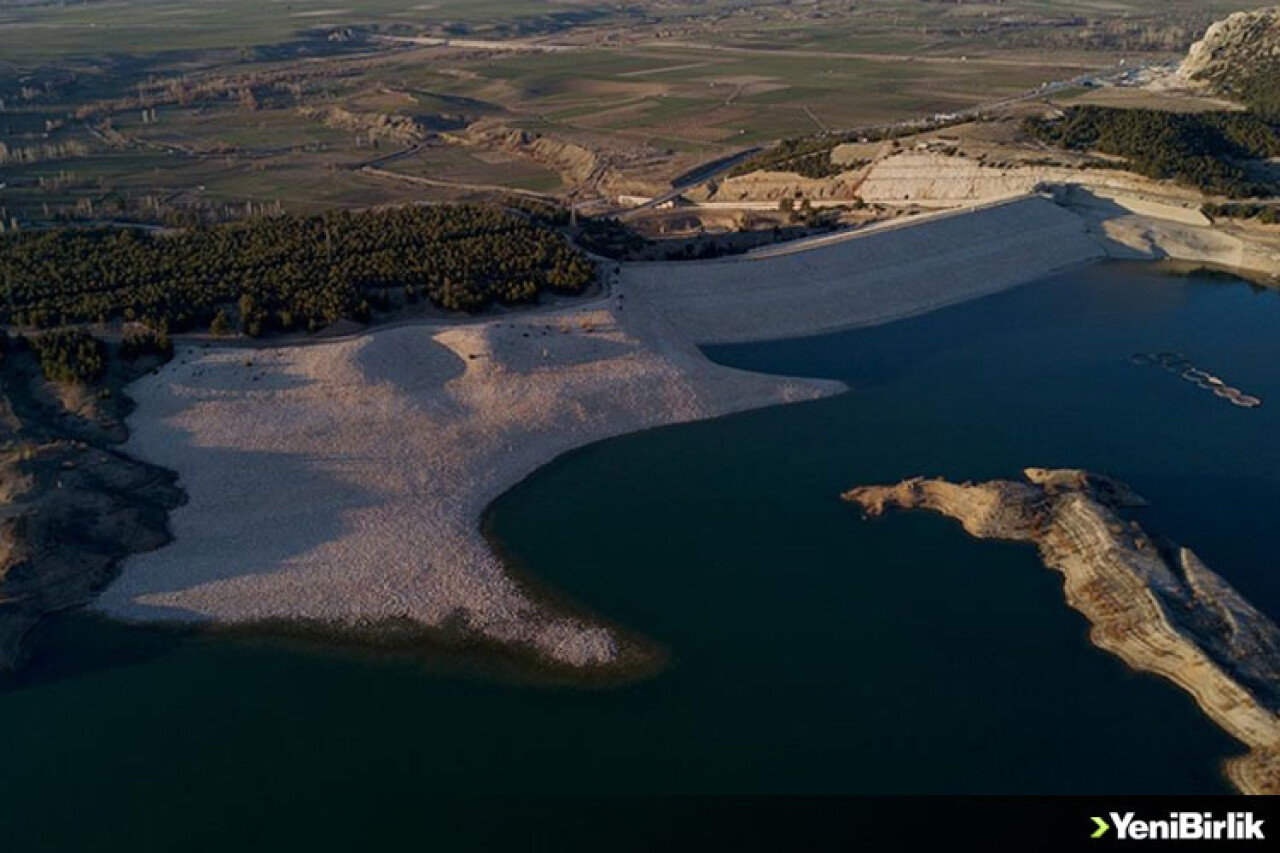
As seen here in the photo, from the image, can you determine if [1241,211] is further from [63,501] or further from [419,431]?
[63,501]

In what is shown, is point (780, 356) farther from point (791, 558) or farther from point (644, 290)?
point (791, 558)

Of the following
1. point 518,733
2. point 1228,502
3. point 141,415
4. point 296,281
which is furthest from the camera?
point 296,281

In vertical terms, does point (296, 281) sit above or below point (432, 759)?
above

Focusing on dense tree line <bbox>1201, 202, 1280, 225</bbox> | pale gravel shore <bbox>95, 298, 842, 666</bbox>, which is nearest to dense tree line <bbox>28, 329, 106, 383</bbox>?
pale gravel shore <bbox>95, 298, 842, 666</bbox>

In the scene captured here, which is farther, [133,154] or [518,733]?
[133,154]

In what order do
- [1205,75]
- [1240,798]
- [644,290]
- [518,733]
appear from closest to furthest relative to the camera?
[1240,798] → [518,733] → [644,290] → [1205,75]

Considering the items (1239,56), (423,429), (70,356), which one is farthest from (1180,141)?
(70,356)

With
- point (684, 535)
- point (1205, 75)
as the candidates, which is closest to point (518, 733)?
point (684, 535)
